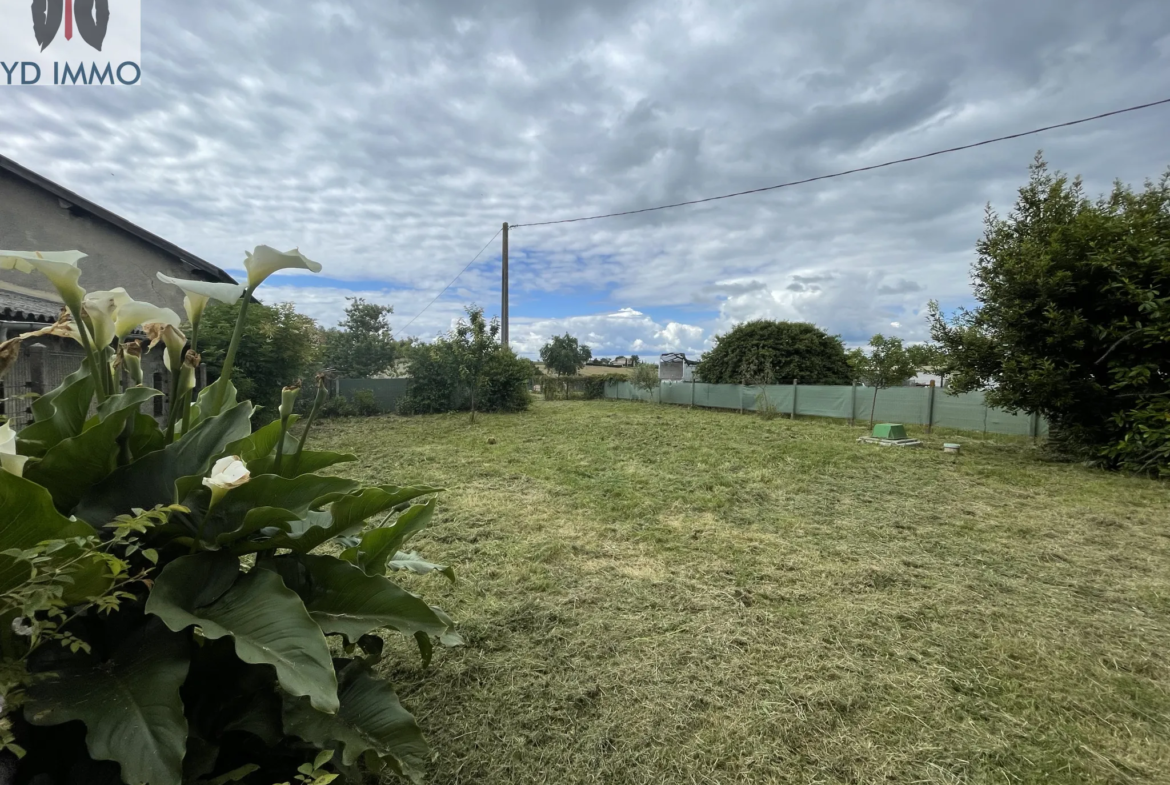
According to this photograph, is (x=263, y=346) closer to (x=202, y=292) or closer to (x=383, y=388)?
(x=383, y=388)

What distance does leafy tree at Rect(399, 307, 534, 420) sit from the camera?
38.2 ft

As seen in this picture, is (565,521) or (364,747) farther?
(565,521)

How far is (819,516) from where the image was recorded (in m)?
4.02

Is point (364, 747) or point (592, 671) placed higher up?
point (364, 747)

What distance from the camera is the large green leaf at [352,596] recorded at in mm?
1114

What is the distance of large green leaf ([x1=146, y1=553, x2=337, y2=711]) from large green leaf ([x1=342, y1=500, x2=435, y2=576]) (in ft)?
1.21

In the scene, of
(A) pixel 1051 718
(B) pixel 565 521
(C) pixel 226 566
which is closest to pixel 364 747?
(C) pixel 226 566

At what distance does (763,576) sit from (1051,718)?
1.28 metres

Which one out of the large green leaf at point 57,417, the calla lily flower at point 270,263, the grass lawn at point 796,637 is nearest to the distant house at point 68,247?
the grass lawn at point 796,637

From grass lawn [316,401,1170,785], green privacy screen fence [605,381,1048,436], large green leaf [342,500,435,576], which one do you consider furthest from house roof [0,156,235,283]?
green privacy screen fence [605,381,1048,436]

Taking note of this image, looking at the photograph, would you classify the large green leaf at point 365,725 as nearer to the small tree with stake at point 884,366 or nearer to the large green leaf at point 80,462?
the large green leaf at point 80,462

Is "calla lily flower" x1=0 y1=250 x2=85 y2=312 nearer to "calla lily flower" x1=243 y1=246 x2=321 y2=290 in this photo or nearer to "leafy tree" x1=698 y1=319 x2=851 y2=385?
"calla lily flower" x1=243 y1=246 x2=321 y2=290

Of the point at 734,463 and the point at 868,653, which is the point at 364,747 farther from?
the point at 734,463

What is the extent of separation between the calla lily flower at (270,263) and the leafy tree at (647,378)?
1819 centimetres
